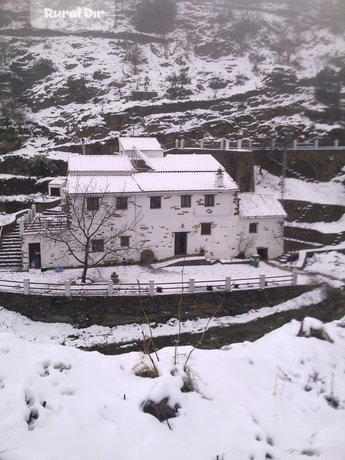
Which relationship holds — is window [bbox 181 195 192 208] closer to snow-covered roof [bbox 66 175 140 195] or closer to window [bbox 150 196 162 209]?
window [bbox 150 196 162 209]

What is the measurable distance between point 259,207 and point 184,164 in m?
5.18

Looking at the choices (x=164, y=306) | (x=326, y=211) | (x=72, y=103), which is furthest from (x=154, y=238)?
(x=72, y=103)

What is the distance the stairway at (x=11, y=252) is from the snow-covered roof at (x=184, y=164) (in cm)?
881

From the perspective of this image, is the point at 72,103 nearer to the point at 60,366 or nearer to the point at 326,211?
the point at 326,211

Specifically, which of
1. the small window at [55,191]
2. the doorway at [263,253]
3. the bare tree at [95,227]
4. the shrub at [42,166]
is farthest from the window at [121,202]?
the shrub at [42,166]

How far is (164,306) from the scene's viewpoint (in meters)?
16.1

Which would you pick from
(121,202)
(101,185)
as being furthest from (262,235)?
(101,185)

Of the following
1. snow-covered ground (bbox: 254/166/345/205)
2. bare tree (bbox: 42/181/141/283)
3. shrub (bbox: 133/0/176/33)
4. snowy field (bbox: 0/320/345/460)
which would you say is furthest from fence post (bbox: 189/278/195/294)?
shrub (bbox: 133/0/176/33)

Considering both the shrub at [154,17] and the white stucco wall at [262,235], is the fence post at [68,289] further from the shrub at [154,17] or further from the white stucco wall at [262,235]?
the shrub at [154,17]

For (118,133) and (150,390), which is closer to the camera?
(150,390)

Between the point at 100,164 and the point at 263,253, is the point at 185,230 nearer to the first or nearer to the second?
the point at 263,253

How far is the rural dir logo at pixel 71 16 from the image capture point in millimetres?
48844

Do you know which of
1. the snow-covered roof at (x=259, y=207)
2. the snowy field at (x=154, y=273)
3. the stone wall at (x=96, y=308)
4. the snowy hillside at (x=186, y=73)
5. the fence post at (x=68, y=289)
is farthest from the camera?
the snowy hillside at (x=186, y=73)

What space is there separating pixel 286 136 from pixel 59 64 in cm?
2843
